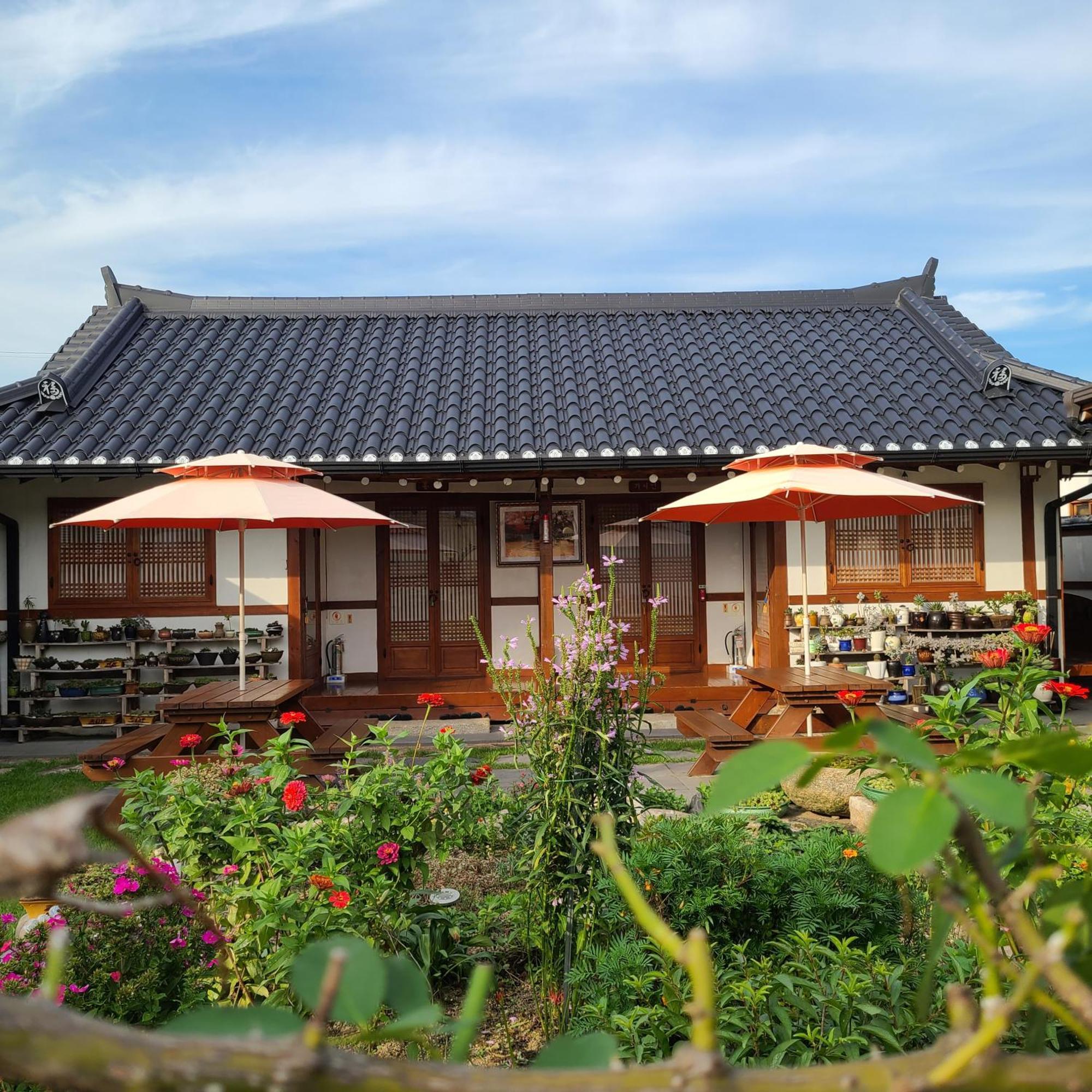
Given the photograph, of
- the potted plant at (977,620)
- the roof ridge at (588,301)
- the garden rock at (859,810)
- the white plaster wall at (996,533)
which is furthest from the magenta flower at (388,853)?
the roof ridge at (588,301)

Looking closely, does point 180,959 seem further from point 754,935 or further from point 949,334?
point 949,334

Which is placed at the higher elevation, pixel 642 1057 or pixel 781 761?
pixel 781 761

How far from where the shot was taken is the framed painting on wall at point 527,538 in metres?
10.8

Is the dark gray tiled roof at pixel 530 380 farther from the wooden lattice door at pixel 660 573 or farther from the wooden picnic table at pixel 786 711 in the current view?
the wooden picnic table at pixel 786 711

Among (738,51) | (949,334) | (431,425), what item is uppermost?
(738,51)

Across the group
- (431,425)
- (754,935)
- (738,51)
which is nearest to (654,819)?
(754,935)

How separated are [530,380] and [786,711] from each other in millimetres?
5515

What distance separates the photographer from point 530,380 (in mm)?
10688

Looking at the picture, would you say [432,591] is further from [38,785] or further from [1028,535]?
[1028,535]

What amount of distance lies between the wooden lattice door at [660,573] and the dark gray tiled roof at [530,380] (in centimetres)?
153

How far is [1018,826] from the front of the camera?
1.29ft

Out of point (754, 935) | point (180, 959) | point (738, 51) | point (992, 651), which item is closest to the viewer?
point (180, 959)

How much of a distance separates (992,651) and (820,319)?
10736mm

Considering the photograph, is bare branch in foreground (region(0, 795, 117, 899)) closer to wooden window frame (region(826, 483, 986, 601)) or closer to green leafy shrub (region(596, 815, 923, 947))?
green leafy shrub (region(596, 815, 923, 947))
